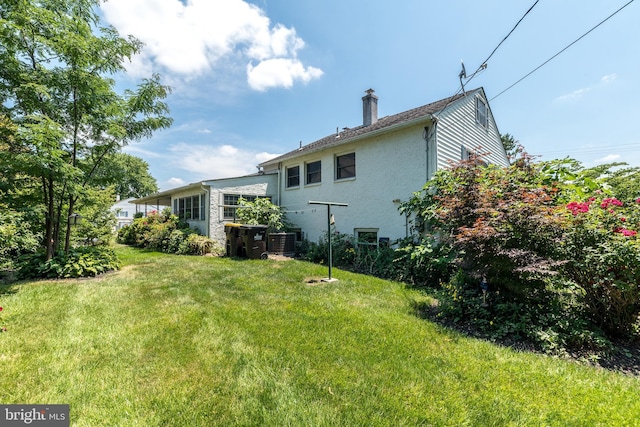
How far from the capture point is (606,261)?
10.6ft

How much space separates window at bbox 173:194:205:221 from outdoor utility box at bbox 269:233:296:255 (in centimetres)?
416

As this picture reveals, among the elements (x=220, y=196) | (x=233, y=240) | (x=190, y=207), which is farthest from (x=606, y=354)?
(x=190, y=207)

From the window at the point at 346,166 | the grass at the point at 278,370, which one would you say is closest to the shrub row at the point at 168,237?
the window at the point at 346,166

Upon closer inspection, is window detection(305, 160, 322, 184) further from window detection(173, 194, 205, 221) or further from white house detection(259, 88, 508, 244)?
window detection(173, 194, 205, 221)

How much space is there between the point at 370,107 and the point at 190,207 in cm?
1069

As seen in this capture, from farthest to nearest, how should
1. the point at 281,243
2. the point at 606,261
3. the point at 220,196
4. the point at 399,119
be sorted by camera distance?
the point at 220,196 → the point at 281,243 → the point at 399,119 → the point at 606,261

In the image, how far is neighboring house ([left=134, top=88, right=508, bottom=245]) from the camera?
8586mm

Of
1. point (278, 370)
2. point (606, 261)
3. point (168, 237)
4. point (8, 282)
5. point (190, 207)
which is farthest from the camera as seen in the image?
point (190, 207)

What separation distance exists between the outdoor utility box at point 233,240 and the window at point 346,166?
4556 mm

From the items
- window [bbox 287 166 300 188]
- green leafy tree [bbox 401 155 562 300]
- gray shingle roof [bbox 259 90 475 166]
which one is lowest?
green leafy tree [bbox 401 155 562 300]

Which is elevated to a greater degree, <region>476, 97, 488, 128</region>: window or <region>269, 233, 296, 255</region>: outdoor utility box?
<region>476, 97, 488, 128</region>: window

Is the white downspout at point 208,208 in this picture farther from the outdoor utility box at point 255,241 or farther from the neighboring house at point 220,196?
the outdoor utility box at point 255,241

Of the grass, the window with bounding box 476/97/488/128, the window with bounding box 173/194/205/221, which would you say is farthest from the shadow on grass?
the window with bounding box 476/97/488/128

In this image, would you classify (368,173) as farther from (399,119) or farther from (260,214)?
(260,214)
